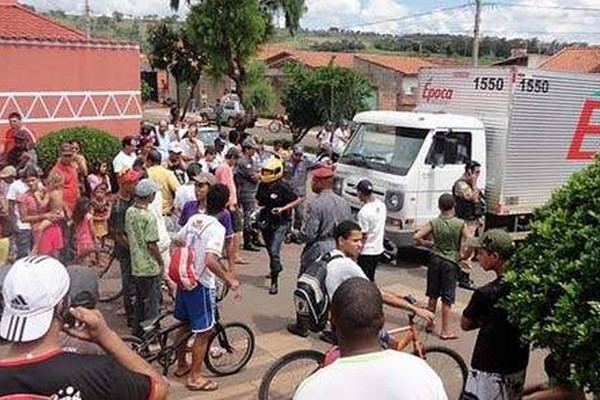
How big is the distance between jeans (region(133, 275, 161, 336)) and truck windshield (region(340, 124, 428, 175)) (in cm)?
510

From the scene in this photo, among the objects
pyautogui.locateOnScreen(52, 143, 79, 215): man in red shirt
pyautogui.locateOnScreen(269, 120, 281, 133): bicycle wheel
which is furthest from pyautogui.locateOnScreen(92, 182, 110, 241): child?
pyautogui.locateOnScreen(269, 120, 281, 133): bicycle wheel

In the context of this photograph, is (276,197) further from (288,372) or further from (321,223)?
(288,372)

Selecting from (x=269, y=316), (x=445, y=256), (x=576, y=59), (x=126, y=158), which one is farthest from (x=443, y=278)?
(x=576, y=59)

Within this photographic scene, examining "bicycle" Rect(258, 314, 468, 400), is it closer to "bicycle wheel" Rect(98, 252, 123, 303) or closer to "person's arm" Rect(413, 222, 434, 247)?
"person's arm" Rect(413, 222, 434, 247)

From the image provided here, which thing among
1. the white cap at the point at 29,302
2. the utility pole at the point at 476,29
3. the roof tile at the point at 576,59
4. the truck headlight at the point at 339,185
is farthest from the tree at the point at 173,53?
the white cap at the point at 29,302

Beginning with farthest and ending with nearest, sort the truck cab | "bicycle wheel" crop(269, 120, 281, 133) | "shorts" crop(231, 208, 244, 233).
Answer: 1. "bicycle wheel" crop(269, 120, 281, 133)
2. the truck cab
3. "shorts" crop(231, 208, 244, 233)

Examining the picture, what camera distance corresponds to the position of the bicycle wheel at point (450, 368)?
574cm

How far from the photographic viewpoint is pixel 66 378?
7.47 ft

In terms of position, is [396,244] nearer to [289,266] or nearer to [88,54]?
[289,266]

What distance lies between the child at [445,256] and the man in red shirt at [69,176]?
4.39 m

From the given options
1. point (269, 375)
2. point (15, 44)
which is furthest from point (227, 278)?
point (15, 44)

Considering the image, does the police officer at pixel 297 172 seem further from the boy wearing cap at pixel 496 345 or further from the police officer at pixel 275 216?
the boy wearing cap at pixel 496 345

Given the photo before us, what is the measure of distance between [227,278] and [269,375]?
0.89m

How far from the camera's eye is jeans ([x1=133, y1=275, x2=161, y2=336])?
6.47 meters
